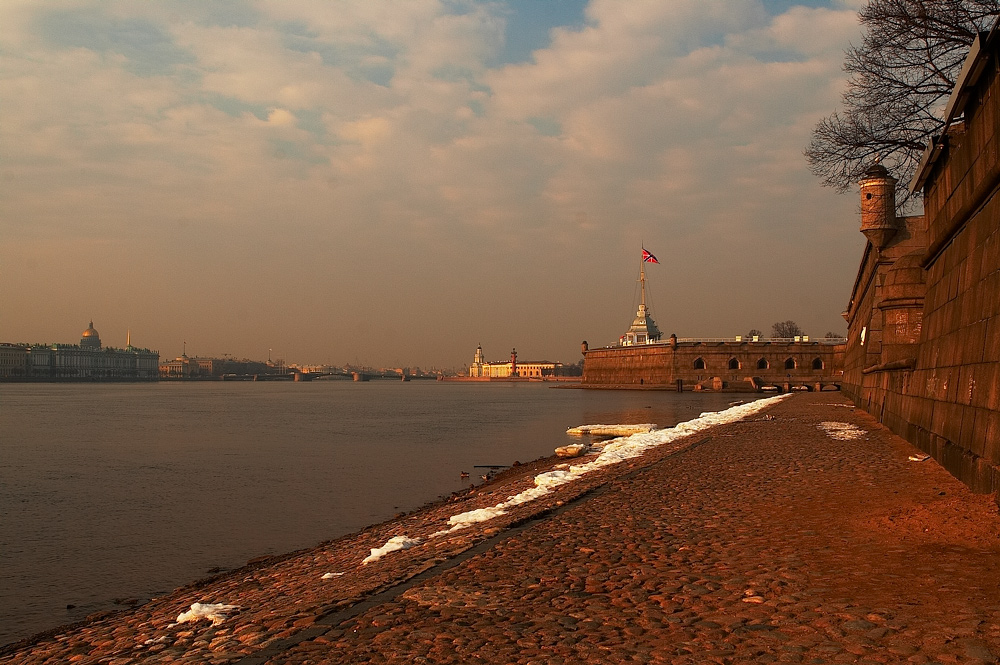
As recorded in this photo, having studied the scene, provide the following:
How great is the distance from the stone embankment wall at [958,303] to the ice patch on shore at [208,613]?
7.35 metres

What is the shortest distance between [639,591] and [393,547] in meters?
3.77

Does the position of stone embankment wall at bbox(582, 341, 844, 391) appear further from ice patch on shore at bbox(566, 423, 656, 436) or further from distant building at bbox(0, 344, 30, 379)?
distant building at bbox(0, 344, 30, 379)

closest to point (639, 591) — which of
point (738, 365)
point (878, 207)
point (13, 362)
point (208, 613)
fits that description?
point (208, 613)

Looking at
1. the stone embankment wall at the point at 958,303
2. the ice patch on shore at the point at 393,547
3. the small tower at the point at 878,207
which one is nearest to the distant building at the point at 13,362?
the small tower at the point at 878,207

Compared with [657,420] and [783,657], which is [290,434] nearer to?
[657,420]

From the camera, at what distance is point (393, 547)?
8.70 metres

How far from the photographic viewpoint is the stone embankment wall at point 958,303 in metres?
8.28

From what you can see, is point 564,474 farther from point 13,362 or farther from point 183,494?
point 13,362

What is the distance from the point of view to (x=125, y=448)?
98.2ft

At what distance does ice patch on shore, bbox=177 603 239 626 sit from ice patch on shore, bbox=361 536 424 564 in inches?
67.7

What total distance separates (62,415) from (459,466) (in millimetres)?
40626

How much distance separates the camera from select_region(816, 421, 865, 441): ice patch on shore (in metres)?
16.6

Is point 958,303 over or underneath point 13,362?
over

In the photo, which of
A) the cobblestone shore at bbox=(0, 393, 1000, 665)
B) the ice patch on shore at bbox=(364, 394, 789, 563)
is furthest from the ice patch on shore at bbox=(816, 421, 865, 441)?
the cobblestone shore at bbox=(0, 393, 1000, 665)
